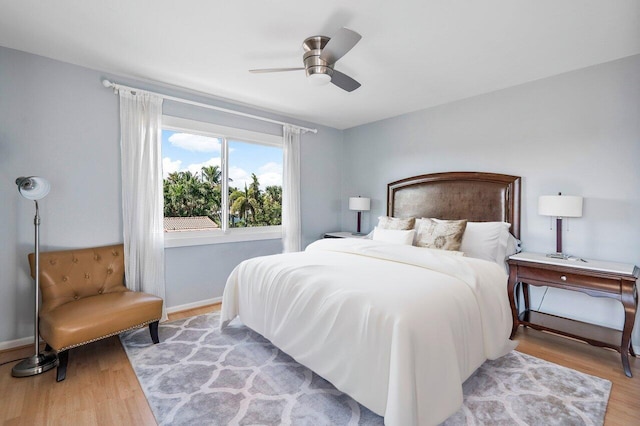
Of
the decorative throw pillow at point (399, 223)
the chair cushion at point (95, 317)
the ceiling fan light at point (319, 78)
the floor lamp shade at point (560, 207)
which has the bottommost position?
the chair cushion at point (95, 317)

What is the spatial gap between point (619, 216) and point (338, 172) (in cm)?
357

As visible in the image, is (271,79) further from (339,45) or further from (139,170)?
(139,170)

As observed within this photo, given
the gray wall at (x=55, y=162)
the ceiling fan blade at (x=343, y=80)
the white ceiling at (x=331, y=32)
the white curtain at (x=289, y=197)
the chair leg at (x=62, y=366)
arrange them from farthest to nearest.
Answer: the white curtain at (x=289, y=197) → the gray wall at (x=55, y=162) → the ceiling fan blade at (x=343, y=80) → the chair leg at (x=62, y=366) → the white ceiling at (x=331, y=32)

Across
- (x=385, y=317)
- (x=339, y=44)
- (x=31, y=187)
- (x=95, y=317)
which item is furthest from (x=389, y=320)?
(x=31, y=187)

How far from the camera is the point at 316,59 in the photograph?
7.52 ft

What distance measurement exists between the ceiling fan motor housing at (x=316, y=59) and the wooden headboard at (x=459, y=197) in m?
Result: 2.23

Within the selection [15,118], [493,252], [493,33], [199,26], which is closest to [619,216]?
[493,252]

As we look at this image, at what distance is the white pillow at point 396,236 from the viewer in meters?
3.39

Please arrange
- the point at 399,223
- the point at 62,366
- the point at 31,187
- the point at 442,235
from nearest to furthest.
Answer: the point at 62,366, the point at 31,187, the point at 442,235, the point at 399,223

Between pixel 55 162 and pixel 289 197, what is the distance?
8.49ft

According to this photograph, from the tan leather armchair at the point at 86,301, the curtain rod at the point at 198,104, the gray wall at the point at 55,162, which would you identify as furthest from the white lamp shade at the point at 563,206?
the gray wall at the point at 55,162

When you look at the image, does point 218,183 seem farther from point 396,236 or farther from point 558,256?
point 558,256

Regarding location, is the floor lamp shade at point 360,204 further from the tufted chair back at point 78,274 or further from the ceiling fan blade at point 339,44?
the tufted chair back at point 78,274

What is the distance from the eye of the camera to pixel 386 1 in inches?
75.0
